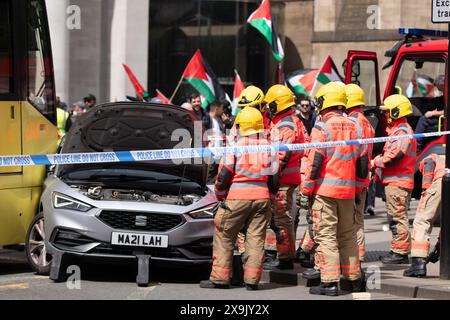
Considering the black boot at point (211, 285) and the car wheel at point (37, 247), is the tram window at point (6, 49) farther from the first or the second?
the black boot at point (211, 285)

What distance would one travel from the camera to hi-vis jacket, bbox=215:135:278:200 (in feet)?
34.9

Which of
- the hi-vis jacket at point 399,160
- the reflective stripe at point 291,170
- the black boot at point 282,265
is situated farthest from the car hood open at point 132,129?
the hi-vis jacket at point 399,160

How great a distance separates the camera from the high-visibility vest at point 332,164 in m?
10.4

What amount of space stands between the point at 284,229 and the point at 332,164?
1.52 m

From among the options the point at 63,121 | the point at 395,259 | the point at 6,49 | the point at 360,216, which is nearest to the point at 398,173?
the point at 395,259

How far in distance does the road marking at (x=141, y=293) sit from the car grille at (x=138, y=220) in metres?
0.54

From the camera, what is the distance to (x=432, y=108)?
650 inches

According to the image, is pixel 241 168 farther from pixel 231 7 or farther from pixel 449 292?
pixel 231 7

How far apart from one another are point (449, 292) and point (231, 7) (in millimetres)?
28231

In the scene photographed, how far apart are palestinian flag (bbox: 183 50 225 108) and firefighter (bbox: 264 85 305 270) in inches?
349

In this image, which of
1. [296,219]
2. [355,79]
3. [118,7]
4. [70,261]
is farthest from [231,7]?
[70,261]

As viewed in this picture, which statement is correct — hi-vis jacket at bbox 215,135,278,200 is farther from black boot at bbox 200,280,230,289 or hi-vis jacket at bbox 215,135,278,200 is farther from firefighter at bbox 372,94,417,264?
firefighter at bbox 372,94,417,264

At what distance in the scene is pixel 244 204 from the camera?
35.0 ft

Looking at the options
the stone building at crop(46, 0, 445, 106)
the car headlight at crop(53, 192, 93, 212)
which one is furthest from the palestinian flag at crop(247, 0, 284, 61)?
the stone building at crop(46, 0, 445, 106)
